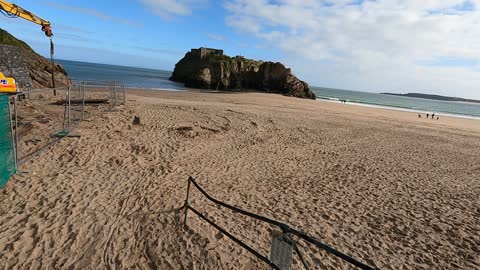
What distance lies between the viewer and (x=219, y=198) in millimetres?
7473

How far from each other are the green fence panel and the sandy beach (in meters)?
0.35

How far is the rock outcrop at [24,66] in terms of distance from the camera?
19.5m

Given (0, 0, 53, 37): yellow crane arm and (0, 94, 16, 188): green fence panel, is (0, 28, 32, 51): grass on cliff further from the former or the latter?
(0, 94, 16, 188): green fence panel

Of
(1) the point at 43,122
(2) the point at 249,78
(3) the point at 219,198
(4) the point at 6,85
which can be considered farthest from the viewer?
(2) the point at 249,78

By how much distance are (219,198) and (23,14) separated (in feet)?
55.3

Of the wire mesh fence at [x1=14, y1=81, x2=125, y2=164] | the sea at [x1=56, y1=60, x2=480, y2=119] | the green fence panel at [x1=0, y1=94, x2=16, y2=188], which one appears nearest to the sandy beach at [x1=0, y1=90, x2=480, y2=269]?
the green fence panel at [x1=0, y1=94, x2=16, y2=188]

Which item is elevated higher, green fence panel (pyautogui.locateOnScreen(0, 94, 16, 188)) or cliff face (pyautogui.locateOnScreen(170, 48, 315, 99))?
cliff face (pyautogui.locateOnScreen(170, 48, 315, 99))

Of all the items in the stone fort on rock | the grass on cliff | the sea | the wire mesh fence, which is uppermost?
the stone fort on rock

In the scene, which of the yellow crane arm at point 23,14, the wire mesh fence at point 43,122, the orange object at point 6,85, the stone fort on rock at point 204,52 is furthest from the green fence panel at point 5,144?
the stone fort on rock at point 204,52

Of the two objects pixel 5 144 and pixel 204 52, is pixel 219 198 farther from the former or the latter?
pixel 204 52

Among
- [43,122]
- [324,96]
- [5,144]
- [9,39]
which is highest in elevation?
[9,39]

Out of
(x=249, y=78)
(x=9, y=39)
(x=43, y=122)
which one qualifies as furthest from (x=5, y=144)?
(x=249, y=78)

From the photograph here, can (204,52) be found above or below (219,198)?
above

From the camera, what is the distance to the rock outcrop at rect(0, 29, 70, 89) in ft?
63.9
